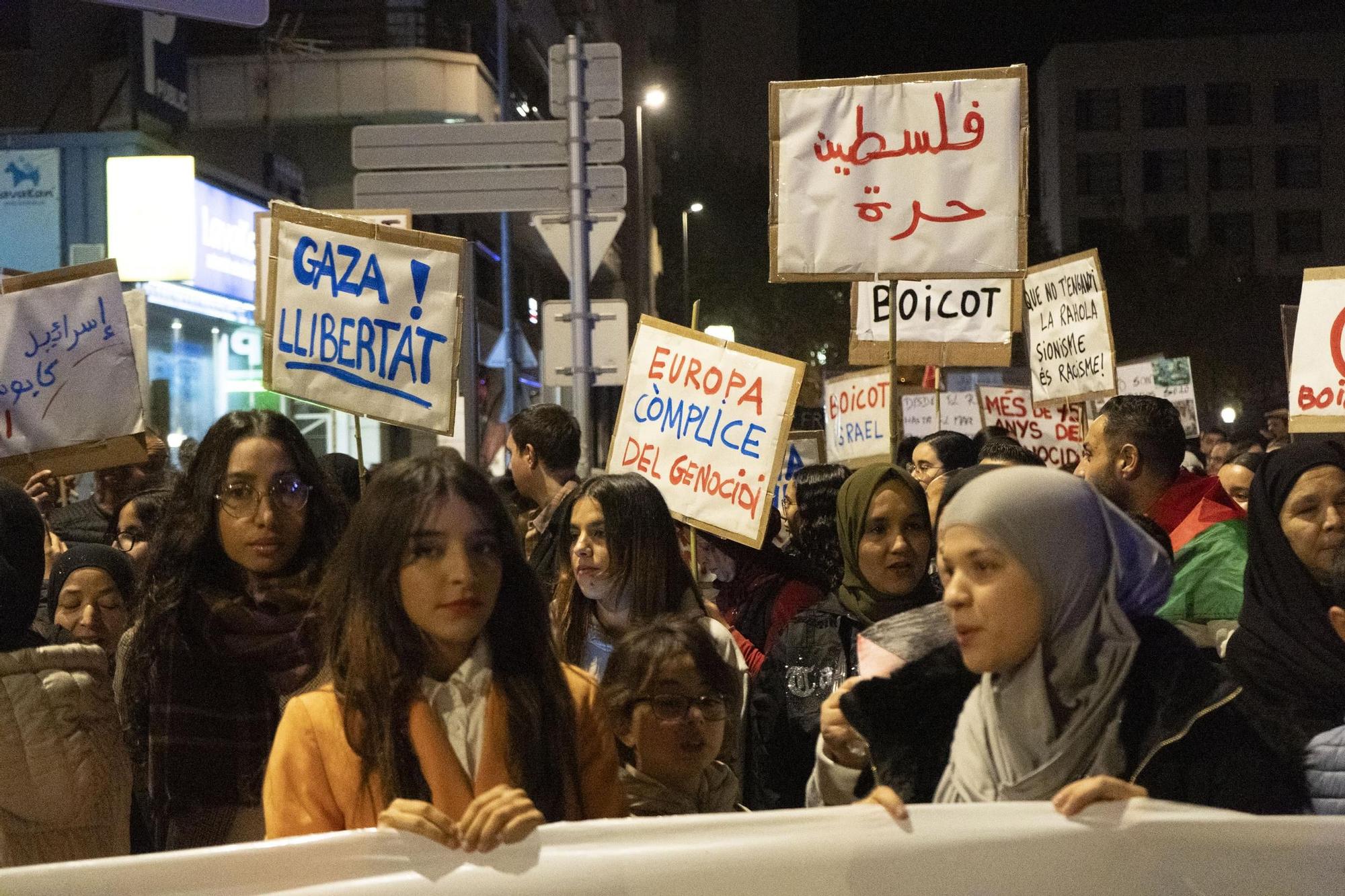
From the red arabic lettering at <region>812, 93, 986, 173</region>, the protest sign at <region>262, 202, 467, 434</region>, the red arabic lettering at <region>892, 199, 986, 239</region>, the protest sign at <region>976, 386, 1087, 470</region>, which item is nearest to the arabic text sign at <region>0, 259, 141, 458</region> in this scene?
the protest sign at <region>262, 202, 467, 434</region>

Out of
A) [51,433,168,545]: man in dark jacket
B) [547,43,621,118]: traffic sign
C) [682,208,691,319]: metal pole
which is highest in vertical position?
[682,208,691,319]: metal pole

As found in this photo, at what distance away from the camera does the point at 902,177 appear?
5945mm

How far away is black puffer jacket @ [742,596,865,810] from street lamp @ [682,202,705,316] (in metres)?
41.8

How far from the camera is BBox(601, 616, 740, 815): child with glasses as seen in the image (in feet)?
11.2

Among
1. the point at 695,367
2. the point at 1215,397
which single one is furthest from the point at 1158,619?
the point at 1215,397

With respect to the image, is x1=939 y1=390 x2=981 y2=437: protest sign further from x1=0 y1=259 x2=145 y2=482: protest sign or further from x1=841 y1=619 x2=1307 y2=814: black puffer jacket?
x1=841 y1=619 x2=1307 y2=814: black puffer jacket

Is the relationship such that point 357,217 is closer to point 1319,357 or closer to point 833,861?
point 1319,357

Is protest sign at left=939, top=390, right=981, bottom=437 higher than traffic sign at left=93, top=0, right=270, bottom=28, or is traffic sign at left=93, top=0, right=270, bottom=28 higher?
traffic sign at left=93, top=0, right=270, bottom=28

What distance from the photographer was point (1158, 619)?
2.33 metres

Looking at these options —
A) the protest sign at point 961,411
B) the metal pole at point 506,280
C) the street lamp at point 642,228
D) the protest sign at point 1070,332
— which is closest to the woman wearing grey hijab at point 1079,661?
the protest sign at point 1070,332

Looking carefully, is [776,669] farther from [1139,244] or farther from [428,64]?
[1139,244]

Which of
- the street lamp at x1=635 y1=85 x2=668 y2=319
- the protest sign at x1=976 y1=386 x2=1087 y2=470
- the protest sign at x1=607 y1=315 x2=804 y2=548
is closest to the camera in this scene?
the protest sign at x1=607 y1=315 x2=804 y2=548

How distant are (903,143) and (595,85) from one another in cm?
387

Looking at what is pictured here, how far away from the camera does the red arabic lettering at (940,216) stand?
5867 mm
